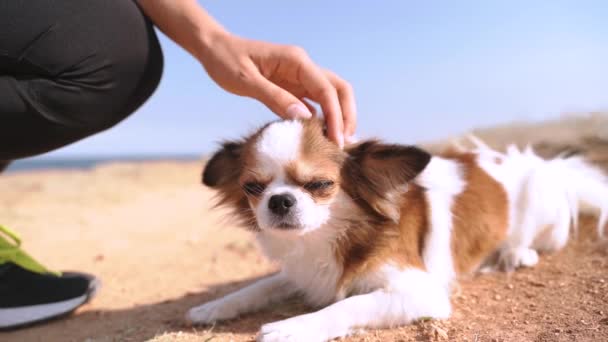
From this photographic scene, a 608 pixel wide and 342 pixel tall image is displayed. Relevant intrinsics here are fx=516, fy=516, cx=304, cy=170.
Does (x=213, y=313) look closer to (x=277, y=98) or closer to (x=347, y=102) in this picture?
(x=277, y=98)

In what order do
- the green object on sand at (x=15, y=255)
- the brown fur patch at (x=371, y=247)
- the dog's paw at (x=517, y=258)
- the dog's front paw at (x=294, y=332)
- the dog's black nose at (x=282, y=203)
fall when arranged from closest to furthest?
the dog's front paw at (x=294, y=332) → the dog's black nose at (x=282, y=203) → the brown fur patch at (x=371, y=247) → the green object on sand at (x=15, y=255) → the dog's paw at (x=517, y=258)

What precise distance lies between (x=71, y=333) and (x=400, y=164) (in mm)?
2118

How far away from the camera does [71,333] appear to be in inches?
118

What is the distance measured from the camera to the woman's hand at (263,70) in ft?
9.03

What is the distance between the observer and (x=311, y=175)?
2541mm

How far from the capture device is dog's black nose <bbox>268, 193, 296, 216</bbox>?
8.00 ft

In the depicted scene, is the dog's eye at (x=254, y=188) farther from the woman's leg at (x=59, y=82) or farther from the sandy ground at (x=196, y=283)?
the woman's leg at (x=59, y=82)

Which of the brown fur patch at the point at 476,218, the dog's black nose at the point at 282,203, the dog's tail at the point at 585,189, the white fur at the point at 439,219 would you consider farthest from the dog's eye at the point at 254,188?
the dog's tail at the point at 585,189

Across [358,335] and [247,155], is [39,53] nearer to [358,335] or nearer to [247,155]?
[247,155]

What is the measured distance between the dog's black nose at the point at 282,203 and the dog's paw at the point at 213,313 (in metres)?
0.79

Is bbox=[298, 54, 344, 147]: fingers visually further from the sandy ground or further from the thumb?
the sandy ground

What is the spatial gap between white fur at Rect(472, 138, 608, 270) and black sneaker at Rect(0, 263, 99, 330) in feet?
9.49

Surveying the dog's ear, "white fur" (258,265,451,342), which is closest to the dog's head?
the dog's ear

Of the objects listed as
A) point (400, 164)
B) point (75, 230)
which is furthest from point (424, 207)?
point (75, 230)
